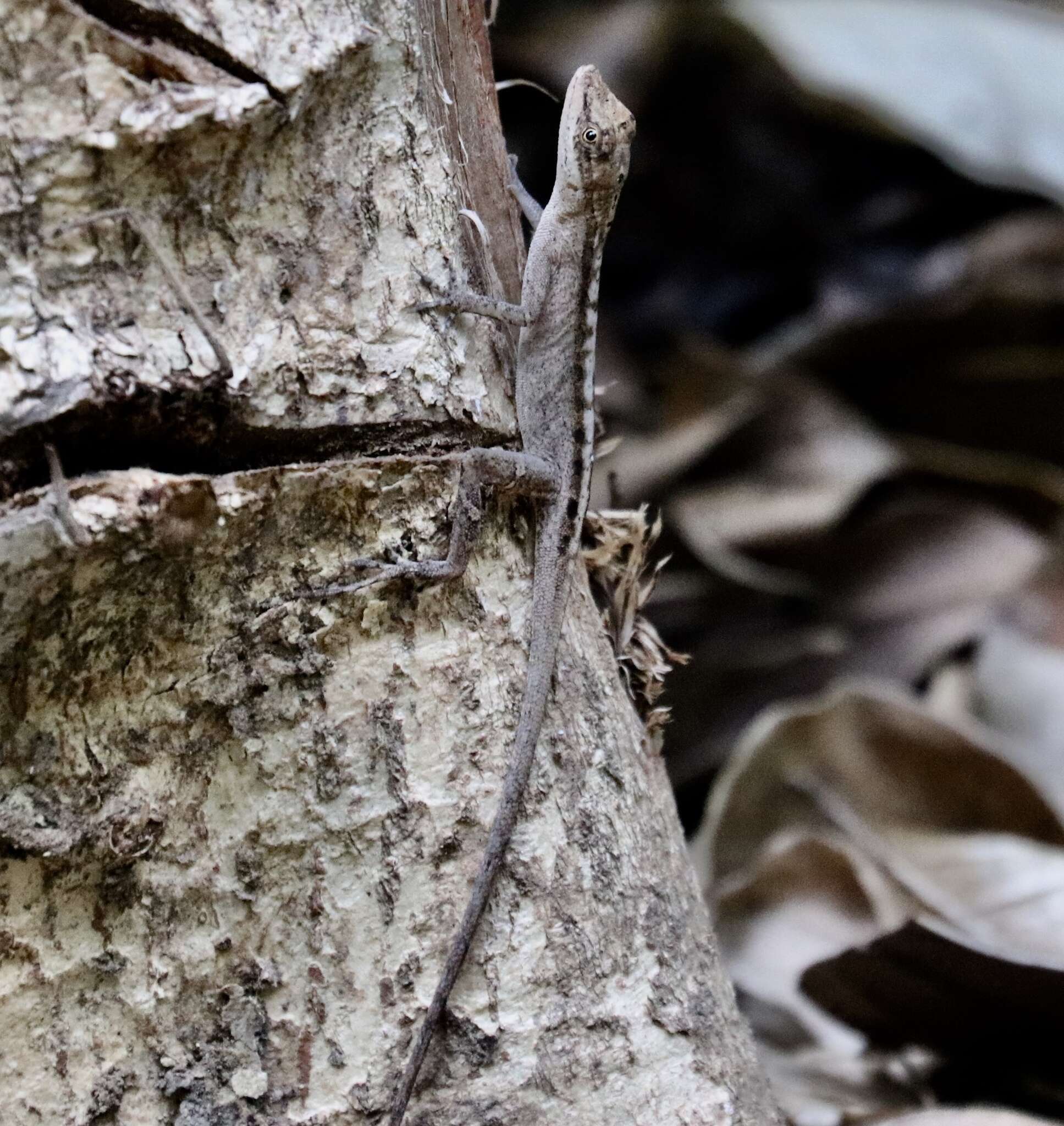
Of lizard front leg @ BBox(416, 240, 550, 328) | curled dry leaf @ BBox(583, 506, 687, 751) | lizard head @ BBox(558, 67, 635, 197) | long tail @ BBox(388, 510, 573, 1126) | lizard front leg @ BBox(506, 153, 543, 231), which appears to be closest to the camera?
long tail @ BBox(388, 510, 573, 1126)

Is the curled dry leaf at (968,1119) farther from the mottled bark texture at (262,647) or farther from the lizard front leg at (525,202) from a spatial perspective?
the lizard front leg at (525,202)

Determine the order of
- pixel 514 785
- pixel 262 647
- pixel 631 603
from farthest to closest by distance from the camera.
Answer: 1. pixel 631 603
2. pixel 514 785
3. pixel 262 647

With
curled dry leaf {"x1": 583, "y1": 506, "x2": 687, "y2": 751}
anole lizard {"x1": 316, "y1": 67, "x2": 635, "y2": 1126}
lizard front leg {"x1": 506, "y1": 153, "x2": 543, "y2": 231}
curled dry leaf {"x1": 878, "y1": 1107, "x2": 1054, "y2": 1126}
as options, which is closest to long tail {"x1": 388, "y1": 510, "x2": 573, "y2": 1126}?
anole lizard {"x1": 316, "y1": 67, "x2": 635, "y2": 1126}

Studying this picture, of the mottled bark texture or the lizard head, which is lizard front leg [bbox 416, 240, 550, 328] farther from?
the lizard head

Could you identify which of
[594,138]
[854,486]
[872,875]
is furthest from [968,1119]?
[854,486]

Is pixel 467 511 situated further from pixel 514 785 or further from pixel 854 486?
pixel 854 486

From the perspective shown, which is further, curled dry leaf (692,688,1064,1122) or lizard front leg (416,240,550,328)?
curled dry leaf (692,688,1064,1122)

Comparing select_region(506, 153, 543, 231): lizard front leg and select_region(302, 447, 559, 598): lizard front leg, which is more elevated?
select_region(506, 153, 543, 231): lizard front leg
